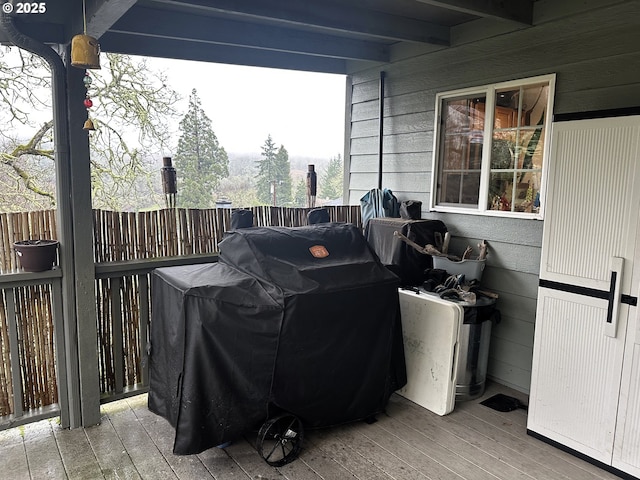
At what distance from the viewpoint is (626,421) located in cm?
239

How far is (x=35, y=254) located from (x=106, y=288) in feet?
1.68

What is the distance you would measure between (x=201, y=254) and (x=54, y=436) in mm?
1456

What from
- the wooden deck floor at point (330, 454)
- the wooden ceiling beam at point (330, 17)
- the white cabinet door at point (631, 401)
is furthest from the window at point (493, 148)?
the wooden deck floor at point (330, 454)

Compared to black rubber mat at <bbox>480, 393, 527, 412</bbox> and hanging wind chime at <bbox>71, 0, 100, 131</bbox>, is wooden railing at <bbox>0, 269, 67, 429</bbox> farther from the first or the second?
black rubber mat at <bbox>480, 393, 527, 412</bbox>

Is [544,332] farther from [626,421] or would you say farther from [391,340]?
[391,340]

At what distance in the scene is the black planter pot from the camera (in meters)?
2.65

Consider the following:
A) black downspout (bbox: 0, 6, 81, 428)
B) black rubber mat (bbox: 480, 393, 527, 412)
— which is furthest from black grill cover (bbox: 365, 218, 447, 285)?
black downspout (bbox: 0, 6, 81, 428)

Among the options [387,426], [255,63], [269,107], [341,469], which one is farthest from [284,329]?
[269,107]

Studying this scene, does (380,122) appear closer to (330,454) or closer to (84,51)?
(84,51)

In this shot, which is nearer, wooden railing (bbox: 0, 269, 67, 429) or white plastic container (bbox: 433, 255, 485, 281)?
wooden railing (bbox: 0, 269, 67, 429)

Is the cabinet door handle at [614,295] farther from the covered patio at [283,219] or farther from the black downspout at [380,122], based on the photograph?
the black downspout at [380,122]

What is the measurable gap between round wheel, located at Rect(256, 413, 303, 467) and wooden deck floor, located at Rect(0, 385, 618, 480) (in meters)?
0.05

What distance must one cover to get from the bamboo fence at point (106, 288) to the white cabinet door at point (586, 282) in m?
→ 2.16

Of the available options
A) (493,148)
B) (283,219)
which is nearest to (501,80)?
(493,148)
